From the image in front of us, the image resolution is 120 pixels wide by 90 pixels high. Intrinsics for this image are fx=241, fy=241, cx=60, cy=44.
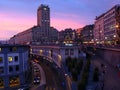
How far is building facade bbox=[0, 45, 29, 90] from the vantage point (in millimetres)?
56031

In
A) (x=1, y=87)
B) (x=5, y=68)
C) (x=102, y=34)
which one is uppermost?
(x=102, y=34)

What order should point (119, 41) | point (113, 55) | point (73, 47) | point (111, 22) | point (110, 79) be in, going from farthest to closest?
point (111, 22) → point (119, 41) → point (73, 47) → point (113, 55) → point (110, 79)

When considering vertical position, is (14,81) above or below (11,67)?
below

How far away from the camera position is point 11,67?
58500mm

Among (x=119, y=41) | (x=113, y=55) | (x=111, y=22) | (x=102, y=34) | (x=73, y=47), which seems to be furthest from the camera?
(x=102, y=34)

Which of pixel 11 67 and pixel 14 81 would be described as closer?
pixel 14 81

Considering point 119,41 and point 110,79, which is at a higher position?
point 119,41

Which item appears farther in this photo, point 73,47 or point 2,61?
point 73,47

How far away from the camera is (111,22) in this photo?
155 m

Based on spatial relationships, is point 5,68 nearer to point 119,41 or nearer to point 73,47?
point 73,47

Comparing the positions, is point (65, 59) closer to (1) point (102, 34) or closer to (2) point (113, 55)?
(2) point (113, 55)

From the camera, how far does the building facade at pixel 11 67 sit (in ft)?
184

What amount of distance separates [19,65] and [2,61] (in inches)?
187

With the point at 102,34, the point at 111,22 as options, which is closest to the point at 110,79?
the point at 111,22
